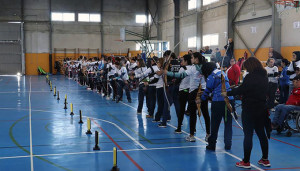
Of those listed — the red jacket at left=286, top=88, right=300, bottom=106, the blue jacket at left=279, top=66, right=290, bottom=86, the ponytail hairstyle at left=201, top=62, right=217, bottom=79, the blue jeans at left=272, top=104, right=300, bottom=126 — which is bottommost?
the blue jeans at left=272, top=104, right=300, bottom=126

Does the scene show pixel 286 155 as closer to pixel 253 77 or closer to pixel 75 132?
pixel 253 77

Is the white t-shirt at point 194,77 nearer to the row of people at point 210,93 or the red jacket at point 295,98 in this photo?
the row of people at point 210,93

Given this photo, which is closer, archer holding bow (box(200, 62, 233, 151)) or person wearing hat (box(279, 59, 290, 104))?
archer holding bow (box(200, 62, 233, 151))

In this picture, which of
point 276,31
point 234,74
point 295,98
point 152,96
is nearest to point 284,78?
point 234,74

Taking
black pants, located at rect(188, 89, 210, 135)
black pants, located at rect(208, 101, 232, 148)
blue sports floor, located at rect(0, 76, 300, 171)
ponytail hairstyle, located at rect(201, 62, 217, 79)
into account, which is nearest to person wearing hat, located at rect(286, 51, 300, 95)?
blue sports floor, located at rect(0, 76, 300, 171)

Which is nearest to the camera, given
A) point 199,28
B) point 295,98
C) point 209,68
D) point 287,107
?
point 209,68

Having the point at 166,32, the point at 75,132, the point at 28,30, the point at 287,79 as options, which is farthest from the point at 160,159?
the point at 28,30

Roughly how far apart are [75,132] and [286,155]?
14.5 ft

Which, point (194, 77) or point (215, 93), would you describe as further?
point (194, 77)

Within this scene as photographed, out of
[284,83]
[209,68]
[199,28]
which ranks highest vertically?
[199,28]

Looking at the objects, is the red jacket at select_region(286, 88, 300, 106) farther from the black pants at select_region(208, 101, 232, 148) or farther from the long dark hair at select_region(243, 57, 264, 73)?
the long dark hair at select_region(243, 57, 264, 73)

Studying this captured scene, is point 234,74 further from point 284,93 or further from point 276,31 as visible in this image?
point 276,31

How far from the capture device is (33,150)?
21.1 ft

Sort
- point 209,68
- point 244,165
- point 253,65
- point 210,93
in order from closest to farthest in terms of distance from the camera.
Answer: point 253,65, point 244,165, point 209,68, point 210,93
